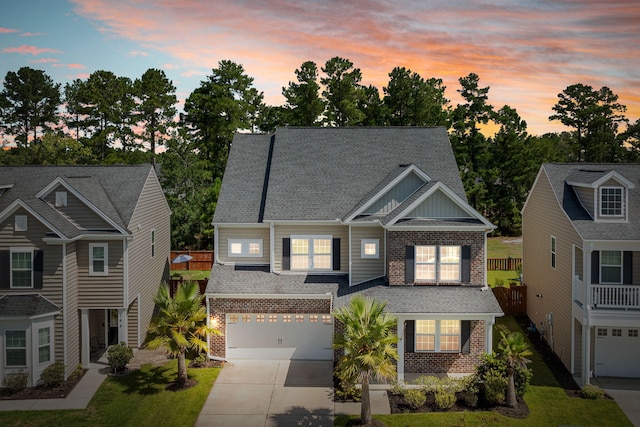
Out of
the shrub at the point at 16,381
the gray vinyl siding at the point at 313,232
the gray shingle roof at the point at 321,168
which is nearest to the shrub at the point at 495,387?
the gray vinyl siding at the point at 313,232

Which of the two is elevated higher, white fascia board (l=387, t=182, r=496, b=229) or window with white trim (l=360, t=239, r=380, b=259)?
white fascia board (l=387, t=182, r=496, b=229)

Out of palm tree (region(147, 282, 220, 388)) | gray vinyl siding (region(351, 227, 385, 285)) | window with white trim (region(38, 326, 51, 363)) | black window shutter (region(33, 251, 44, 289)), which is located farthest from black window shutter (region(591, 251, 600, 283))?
black window shutter (region(33, 251, 44, 289))

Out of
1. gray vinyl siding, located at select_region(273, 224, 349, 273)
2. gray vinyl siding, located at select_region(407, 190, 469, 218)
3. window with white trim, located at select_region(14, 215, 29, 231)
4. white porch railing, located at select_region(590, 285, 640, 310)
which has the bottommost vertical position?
white porch railing, located at select_region(590, 285, 640, 310)

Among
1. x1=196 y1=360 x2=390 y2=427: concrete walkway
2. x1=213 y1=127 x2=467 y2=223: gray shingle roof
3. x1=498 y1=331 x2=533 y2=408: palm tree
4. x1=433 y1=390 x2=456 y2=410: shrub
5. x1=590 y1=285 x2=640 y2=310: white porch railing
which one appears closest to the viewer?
x1=196 y1=360 x2=390 y2=427: concrete walkway

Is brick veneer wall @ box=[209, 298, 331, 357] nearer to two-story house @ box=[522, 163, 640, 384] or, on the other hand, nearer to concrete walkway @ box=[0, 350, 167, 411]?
concrete walkway @ box=[0, 350, 167, 411]

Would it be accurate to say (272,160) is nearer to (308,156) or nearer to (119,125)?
(308,156)

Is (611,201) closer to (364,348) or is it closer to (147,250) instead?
(364,348)

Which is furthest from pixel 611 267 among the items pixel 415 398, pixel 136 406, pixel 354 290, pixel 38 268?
pixel 38 268
